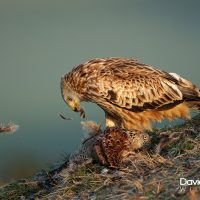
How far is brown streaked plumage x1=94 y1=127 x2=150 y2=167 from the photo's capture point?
9.27 m

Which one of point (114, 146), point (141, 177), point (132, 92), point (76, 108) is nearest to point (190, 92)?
point (132, 92)

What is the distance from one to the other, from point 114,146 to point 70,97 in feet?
11.6

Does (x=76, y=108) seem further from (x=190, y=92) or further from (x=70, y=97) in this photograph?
(x=190, y=92)

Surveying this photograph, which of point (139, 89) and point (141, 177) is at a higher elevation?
point (139, 89)

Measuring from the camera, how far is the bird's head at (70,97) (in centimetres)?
1263

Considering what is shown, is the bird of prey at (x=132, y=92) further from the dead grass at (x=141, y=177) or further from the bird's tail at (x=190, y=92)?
the dead grass at (x=141, y=177)

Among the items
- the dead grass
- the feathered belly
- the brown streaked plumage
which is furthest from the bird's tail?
the brown streaked plumage

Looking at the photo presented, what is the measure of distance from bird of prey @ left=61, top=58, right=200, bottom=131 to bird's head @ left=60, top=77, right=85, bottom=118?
2 centimetres

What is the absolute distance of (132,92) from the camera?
40.9 feet

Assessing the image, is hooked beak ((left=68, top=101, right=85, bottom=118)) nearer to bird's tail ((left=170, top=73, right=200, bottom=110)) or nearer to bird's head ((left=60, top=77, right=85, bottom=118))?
bird's head ((left=60, top=77, right=85, bottom=118))

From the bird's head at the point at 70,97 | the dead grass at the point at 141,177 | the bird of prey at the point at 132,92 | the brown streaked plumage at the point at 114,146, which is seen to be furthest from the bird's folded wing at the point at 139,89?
the brown streaked plumage at the point at 114,146

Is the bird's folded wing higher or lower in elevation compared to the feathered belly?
higher

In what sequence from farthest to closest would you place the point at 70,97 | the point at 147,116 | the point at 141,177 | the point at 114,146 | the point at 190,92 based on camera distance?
the point at 70,97 < the point at 147,116 < the point at 190,92 < the point at 114,146 < the point at 141,177

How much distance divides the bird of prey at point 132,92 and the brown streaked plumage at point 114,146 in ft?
8.20
